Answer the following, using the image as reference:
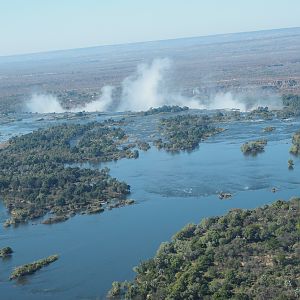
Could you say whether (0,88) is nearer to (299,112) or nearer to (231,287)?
(299,112)

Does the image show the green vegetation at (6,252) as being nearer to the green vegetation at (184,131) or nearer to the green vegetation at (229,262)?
the green vegetation at (229,262)

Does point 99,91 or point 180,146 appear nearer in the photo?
point 180,146

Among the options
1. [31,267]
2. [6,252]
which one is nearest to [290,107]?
[6,252]

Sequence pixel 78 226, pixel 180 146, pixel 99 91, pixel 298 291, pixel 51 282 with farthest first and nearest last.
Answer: pixel 99 91 < pixel 180 146 < pixel 78 226 < pixel 51 282 < pixel 298 291

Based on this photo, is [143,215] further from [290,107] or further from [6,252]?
[290,107]

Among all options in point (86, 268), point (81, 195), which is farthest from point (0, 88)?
point (86, 268)

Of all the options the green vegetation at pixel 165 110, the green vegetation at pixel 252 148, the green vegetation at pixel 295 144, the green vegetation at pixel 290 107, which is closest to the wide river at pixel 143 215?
the green vegetation at pixel 252 148
